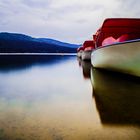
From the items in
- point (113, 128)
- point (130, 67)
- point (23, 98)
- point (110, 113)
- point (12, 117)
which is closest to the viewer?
point (113, 128)

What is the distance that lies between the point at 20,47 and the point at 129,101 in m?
64.6

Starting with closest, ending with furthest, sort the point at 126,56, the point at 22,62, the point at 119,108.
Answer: the point at 119,108, the point at 126,56, the point at 22,62

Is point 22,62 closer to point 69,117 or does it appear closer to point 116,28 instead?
point 116,28

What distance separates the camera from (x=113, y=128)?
5.89 ft

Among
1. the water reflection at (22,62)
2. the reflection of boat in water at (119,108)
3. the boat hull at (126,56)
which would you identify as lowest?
the water reflection at (22,62)

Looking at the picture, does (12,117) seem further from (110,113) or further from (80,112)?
(110,113)

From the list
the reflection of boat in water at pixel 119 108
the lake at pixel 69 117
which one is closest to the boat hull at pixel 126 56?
the reflection of boat in water at pixel 119 108

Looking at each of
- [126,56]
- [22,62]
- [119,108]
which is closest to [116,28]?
[126,56]

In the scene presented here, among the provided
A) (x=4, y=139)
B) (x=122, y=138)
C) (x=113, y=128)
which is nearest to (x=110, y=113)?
(x=113, y=128)

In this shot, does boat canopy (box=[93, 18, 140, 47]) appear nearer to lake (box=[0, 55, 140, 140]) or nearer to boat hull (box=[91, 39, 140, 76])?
boat hull (box=[91, 39, 140, 76])

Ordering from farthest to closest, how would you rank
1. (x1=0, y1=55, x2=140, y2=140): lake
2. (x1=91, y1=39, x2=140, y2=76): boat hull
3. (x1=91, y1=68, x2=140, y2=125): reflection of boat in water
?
(x1=91, y1=39, x2=140, y2=76): boat hull < (x1=91, y1=68, x2=140, y2=125): reflection of boat in water < (x1=0, y1=55, x2=140, y2=140): lake

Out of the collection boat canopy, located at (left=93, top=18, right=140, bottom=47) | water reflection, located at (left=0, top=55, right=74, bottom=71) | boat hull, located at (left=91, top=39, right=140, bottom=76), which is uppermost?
boat canopy, located at (left=93, top=18, right=140, bottom=47)

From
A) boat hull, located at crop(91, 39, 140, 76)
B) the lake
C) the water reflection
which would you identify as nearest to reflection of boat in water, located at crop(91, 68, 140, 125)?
the lake

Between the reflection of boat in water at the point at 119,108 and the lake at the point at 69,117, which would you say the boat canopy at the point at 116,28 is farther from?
the lake at the point at 69,117
